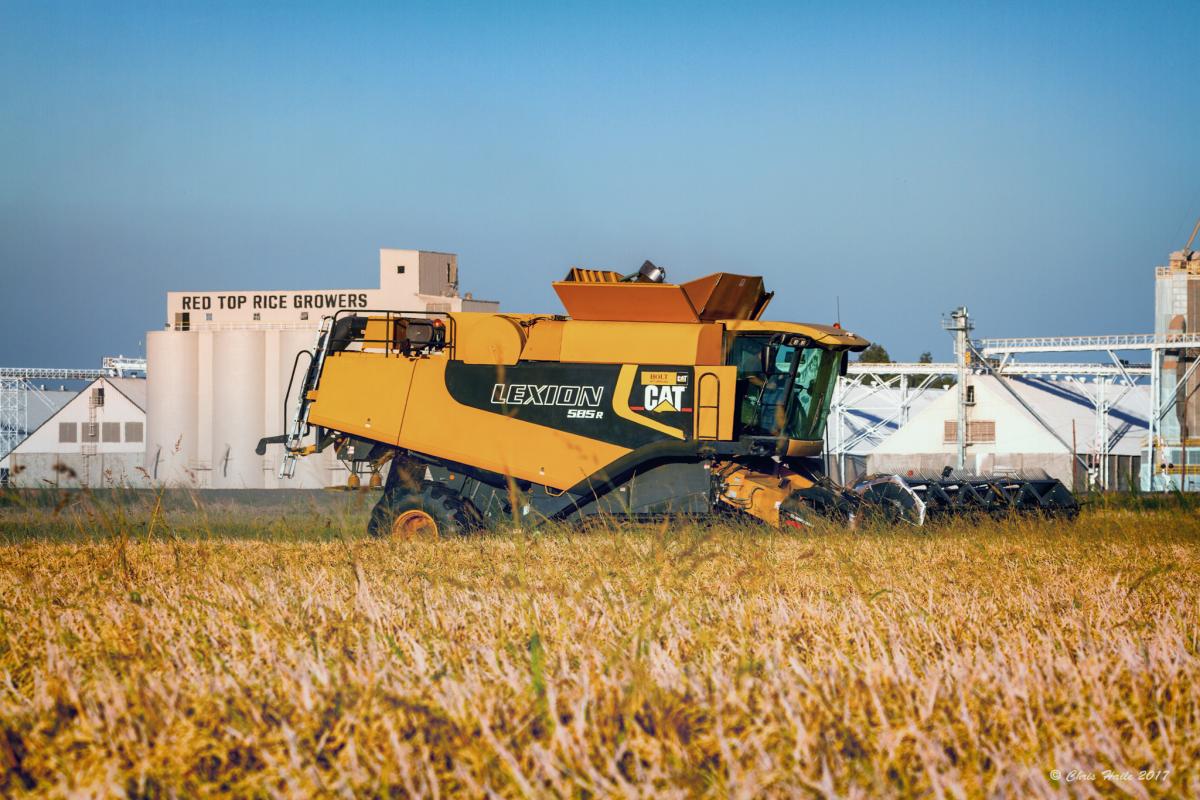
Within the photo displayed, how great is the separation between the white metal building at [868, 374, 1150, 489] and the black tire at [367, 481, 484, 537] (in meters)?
40.9

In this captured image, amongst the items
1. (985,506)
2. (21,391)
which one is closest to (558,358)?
(985,506)

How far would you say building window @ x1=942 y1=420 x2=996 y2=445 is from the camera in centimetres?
5394

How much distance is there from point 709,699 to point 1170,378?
188 ft

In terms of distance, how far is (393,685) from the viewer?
12.1ft

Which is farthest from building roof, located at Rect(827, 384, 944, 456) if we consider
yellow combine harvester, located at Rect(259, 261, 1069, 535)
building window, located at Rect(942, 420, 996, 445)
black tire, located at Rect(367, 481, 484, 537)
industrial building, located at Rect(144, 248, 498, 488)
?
black tire, located at Rect(367, 481, 484, 537)

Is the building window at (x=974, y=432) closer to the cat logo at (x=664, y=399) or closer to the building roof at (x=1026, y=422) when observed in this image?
the building roof at (x=1026, y=422)

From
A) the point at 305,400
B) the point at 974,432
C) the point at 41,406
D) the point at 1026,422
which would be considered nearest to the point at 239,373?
the point at 41,406

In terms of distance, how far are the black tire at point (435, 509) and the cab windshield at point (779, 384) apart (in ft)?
10.5

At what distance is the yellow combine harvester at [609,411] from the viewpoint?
43.3ft

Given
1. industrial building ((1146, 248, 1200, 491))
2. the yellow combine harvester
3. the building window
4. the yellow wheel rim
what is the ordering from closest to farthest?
the yellow combine harvester, the yellow wheel rim, industrial building ((1146, 248, 1200, 491)), the building window

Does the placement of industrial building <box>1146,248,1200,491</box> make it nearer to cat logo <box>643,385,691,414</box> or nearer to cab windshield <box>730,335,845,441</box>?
cab windshield <box>730,335,845,441</box>

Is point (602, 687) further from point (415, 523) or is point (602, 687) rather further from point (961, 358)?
point (961, 358)

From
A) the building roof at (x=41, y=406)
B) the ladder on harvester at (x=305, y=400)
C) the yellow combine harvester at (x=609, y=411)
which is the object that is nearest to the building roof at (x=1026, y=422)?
the yellow combine harvester at (x=609, y=411)

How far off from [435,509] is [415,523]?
0.32 m
